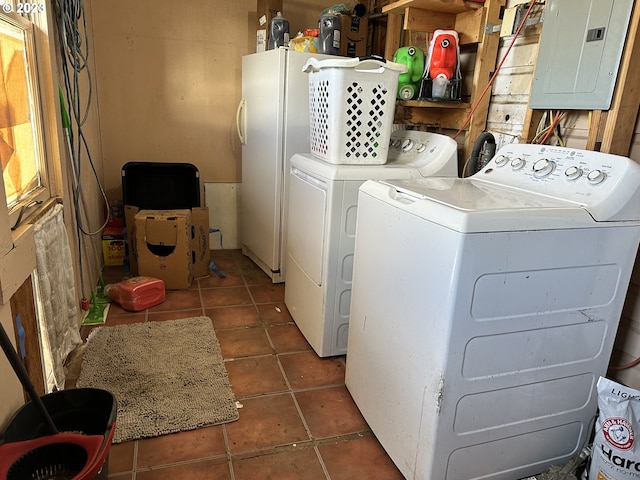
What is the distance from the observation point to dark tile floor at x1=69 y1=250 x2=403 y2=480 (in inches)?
60.6

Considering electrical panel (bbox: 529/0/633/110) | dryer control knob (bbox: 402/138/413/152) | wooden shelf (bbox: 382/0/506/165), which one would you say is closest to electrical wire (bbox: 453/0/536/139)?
wooden shelf (bbox: 382/0/506/165)

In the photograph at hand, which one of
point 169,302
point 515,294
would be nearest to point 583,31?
point 515,294

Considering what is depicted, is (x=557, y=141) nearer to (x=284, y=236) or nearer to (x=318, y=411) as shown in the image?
(x=318, y=411)

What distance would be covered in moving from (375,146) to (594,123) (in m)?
0.89

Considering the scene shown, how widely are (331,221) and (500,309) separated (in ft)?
2.98

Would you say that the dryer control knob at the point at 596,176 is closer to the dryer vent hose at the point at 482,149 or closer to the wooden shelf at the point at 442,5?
the dryer vent hose at the point at 482,149

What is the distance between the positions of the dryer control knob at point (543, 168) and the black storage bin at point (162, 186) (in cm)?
240

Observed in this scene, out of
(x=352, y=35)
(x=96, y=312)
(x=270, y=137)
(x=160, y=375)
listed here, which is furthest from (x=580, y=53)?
(x=96, y=312)

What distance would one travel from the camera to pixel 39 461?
119 centimetres

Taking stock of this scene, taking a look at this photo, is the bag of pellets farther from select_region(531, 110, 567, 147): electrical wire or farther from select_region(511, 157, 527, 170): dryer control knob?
select_region(531, 110, 567, 147): electrical wire

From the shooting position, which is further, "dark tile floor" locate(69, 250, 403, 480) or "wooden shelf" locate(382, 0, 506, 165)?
"wooden shelf" locate(382, 0, 506, 165)

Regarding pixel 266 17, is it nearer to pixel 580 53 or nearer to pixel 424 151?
pixel 424 151

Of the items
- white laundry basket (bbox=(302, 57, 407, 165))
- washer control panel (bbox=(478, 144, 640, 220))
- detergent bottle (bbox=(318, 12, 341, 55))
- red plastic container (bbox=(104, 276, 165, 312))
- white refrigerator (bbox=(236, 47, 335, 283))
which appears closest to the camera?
washer control panel (bbox=(478, 144, 640, 220))

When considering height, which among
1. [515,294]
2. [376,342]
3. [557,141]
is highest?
[557,141]
